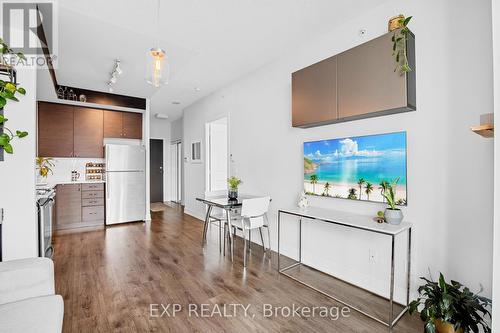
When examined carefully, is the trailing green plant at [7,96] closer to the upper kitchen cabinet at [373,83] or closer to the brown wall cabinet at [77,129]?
the upper kitchen cabinet at [373,83]

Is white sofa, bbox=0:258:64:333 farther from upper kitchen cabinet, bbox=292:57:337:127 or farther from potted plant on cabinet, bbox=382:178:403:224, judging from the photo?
upper kitchen cabinet, bbox=292:57:337:127

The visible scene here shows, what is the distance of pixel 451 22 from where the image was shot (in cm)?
194

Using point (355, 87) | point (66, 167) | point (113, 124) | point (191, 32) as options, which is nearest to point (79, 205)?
point (66, 167)

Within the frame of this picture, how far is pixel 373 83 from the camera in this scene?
220 cm

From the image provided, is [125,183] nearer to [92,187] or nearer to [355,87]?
[92,187]

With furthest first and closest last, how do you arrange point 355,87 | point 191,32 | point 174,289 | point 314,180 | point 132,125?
point 132,125 → point 314,180 → point 191,32 → point 174,289 → point 355,87

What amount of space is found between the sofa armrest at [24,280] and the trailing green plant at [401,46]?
292cm

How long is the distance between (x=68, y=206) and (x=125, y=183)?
3.48ft

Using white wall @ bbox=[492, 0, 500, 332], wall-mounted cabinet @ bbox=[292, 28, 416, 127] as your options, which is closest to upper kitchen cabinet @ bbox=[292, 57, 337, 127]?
wall-mounted cabinet @ bbox=[292, 28, 416, 127]

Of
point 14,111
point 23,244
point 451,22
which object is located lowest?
point 23,244

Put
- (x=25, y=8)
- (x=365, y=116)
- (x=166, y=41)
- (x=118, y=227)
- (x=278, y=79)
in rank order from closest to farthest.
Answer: (x=25, y=8)
(x=365, y=116)
(x=166, y=41)
(x=278, y=79)
(x=118, y=227)

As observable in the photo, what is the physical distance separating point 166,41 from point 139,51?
506mm

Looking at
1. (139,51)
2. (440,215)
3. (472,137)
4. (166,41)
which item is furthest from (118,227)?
(472,137)

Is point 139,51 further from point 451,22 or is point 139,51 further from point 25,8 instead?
point 451,22
